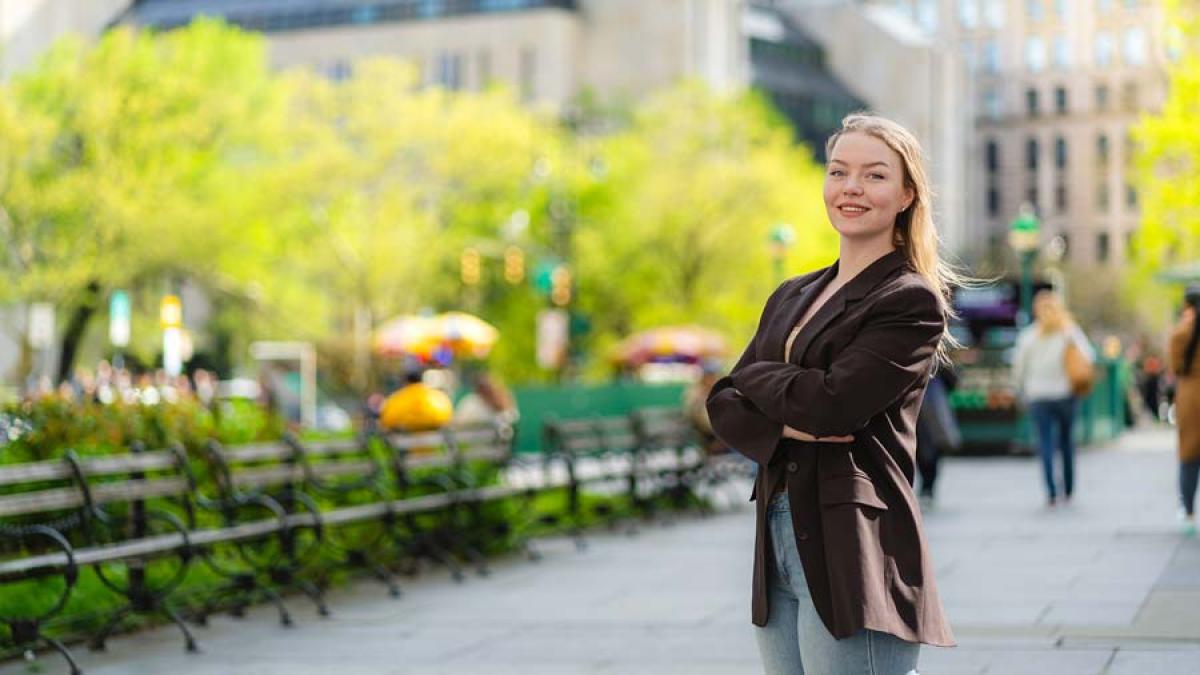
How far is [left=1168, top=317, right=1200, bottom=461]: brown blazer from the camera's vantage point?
13.9 meters

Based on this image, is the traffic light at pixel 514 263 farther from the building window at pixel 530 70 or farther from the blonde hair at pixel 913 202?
the blonde hair at pixel 913 202

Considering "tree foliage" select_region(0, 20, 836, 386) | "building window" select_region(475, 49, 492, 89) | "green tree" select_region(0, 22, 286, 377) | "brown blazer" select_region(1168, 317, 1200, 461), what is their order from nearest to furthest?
1. "brown blazer" select_region(1168, 317, 1200, 461)
2. "green tree" select_region(0, 22, 286, 377)
3. "tree foliage" select_region(0, 20, 836, 386)
4. "building window" select_region(475, 49, 492, 89)

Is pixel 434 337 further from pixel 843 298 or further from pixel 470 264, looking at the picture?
pixel 843 298

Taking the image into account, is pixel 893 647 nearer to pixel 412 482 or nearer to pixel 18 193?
pixel 412 482

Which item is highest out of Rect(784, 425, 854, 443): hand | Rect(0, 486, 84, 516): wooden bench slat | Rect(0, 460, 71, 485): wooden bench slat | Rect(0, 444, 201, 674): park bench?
Rect(784, 425, 854, 443): hand

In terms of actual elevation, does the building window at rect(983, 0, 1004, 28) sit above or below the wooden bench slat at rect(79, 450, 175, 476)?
above

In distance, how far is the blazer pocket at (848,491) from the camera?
4.34 m

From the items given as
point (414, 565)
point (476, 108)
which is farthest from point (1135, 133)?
point (414, 565)

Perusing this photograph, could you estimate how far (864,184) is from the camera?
14.6 ft

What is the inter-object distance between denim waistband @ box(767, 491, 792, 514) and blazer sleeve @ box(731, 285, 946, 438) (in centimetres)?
17

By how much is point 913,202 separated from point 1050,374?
13248 millimetres

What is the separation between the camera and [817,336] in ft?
14.6

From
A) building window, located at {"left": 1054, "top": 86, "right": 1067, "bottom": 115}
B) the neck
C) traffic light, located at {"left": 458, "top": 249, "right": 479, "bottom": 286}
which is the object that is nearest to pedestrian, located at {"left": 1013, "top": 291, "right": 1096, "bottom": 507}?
the neck

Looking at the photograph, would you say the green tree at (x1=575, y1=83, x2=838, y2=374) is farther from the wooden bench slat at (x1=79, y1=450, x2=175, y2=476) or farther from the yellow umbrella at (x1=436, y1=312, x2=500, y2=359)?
the wooden bench slat at (x1=79, y1=450, x2=175, y2=476)
